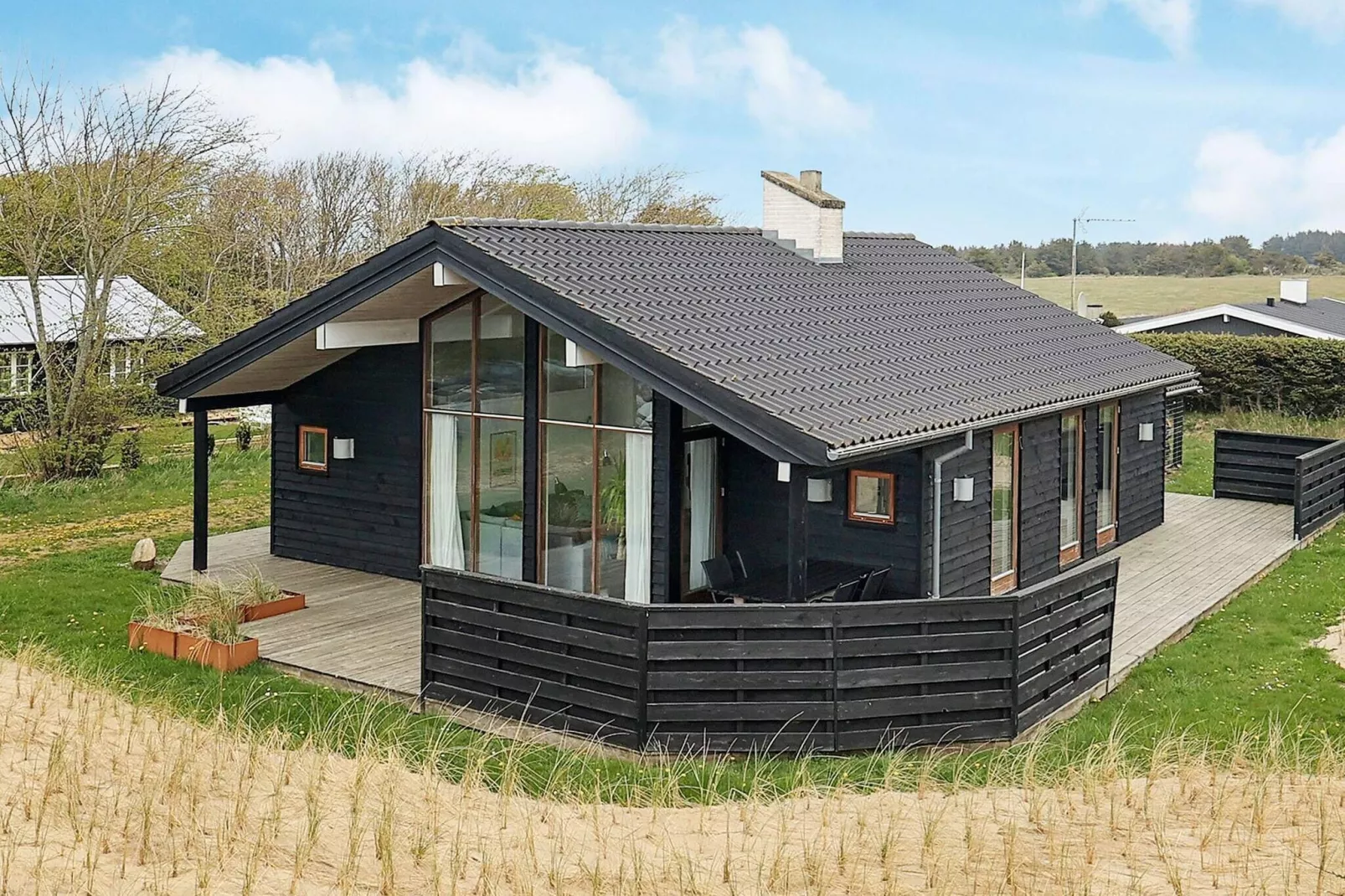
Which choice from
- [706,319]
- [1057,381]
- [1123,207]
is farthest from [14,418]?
[1123,207]

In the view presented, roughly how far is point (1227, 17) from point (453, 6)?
535 inches

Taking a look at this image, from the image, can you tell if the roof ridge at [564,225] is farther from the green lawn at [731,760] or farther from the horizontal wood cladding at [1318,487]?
the horizontal wood cladding at [1318,487]

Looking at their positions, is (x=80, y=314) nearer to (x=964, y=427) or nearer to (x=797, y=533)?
(x=964, y=427)

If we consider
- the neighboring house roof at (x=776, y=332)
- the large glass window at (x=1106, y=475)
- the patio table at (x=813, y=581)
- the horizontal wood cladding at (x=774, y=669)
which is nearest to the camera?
the horizontal wood cladding at (x=774, y=669)

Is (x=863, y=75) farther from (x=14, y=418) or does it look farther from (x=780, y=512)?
(x=14, y=418)

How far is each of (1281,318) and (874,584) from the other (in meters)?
21.6

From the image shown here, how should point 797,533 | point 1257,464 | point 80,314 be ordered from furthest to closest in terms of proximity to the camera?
point 80,314
point 1257,464
point 797,533

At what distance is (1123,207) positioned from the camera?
4969 cm

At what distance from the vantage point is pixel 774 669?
7.85m

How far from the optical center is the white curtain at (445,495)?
11789 millimetres

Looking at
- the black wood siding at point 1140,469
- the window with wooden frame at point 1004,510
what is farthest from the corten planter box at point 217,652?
the black wood siding at point 1140,469

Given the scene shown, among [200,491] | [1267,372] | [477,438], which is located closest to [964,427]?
[477,438]

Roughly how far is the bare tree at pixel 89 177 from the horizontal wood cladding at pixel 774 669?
13130 mm

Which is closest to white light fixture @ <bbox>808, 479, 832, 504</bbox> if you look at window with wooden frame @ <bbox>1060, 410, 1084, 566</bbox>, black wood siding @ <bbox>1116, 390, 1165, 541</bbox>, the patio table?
the patio table
